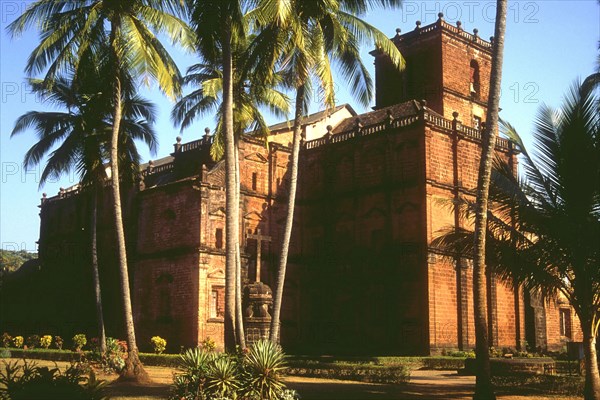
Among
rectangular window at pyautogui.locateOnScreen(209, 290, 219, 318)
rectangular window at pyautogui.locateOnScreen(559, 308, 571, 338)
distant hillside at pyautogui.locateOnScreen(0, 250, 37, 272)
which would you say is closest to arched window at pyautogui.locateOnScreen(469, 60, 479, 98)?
rectangular window at pyautogui.locateOnScreen(559, 308, 571, 338)

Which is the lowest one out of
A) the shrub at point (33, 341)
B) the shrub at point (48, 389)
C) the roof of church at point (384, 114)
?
the shrub at point (33, 341)

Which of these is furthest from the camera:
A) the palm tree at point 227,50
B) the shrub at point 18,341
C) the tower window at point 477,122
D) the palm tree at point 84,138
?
the tower window at point 477,122

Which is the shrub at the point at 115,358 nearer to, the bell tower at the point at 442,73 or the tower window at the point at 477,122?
the bell tower at the point at 442,73

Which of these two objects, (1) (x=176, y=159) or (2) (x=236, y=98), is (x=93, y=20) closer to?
(2) (x=236, y=98)

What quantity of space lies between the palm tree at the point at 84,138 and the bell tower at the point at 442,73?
17692mm

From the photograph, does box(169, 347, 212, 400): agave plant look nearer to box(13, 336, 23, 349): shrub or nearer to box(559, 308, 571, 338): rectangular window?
box(13, 336, 23, 349): shrub

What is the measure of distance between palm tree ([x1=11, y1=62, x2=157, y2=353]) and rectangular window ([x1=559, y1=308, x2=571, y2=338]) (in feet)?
88.2

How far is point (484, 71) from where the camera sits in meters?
45.2

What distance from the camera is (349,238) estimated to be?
125 ft

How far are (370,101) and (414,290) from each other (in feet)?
45.5

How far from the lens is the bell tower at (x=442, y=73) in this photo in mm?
42781

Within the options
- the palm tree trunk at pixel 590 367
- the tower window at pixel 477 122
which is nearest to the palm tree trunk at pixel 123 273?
the palm tree trunk at pixel 590 367

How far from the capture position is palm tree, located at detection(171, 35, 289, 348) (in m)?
22.7

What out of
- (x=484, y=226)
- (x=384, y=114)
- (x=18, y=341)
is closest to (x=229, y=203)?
(x=484, y=226)
